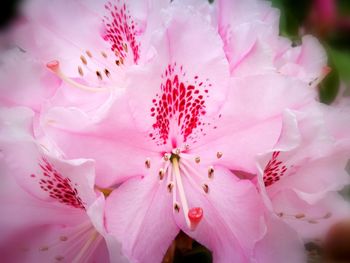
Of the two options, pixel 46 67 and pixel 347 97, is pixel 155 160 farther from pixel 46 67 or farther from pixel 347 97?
pixel 347 97

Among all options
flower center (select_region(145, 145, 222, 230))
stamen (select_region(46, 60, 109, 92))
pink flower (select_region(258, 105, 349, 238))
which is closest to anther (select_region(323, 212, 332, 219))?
pink flower (select_region(258, 105, 349, 238))

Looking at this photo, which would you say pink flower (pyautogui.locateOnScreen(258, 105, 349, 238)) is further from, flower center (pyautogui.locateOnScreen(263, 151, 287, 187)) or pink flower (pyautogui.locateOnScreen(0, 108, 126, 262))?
pink flower (pyautogui.locateOnScreen(0, 108, 126, 262))

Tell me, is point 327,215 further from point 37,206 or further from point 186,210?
point 37,206

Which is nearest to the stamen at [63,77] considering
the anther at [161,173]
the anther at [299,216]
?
the anther at [161,173]

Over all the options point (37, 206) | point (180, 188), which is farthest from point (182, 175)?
point (37, 206)

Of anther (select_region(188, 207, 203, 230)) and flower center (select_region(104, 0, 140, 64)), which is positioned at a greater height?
flower center (select_region(104, 0, 140, 64))

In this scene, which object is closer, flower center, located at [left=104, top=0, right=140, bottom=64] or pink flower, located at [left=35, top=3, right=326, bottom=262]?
pink flower, located at [left=35, top=3, right=326, bottom=262]

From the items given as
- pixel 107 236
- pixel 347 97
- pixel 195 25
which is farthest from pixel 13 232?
pixel 347 97
